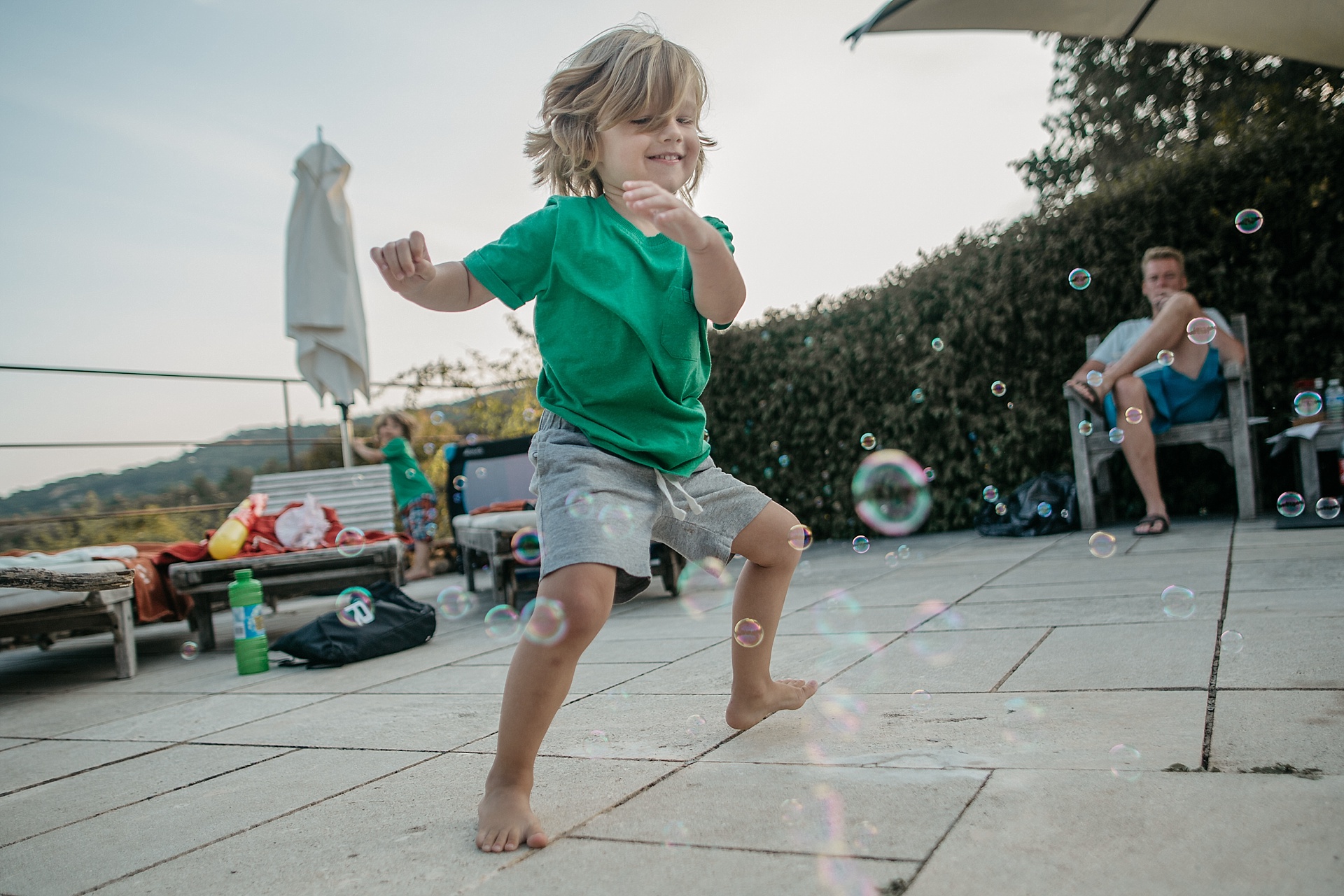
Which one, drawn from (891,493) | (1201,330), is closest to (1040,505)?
(1201,330)

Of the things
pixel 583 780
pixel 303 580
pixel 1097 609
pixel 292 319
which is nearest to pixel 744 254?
pixel 583 780

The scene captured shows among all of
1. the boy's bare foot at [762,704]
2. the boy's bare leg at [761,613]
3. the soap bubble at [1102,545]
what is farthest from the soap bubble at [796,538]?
the soap bubble at [1102,545]

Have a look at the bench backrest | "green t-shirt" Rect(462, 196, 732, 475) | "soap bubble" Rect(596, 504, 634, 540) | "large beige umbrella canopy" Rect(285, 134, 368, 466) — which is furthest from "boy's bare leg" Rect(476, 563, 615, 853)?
"large beige umbrella canopy" Rect(285, 134, 368, 466)

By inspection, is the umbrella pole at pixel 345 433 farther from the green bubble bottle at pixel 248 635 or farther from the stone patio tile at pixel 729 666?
the stone patio tile at pixel 729 666

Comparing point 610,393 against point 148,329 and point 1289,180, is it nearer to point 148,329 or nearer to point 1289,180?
point 1289,180

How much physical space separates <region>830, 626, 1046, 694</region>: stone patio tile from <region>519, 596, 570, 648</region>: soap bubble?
1006 millimetres

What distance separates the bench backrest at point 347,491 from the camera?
22.2 feet

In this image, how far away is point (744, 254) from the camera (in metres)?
1.76

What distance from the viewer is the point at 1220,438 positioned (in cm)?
491

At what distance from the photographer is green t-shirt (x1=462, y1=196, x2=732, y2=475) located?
5.36 feet

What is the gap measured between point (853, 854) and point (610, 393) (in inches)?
34.8

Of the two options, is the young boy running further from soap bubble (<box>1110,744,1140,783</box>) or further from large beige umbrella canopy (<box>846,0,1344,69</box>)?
large beige umbrella canopy (<box>846,0,1344,69</box>)

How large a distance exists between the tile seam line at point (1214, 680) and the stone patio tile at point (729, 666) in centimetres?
90

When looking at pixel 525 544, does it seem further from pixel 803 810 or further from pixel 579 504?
pixel 803 810
